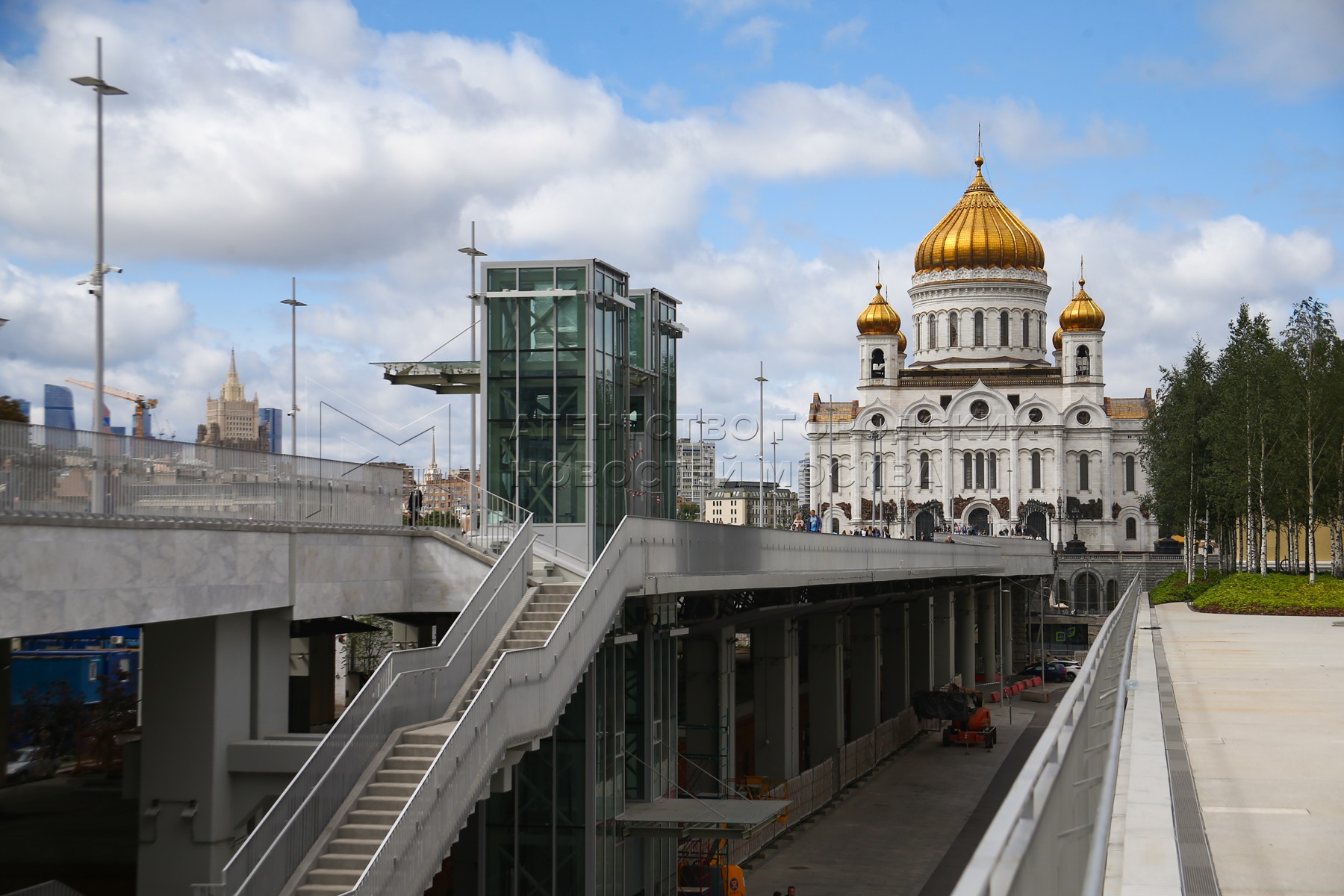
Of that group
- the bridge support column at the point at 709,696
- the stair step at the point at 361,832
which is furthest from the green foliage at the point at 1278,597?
the stair step at the point at 361,832

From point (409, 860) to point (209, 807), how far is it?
4037 millimetres

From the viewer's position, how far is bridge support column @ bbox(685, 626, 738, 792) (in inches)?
1468

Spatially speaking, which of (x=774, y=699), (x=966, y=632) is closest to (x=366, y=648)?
(x=774, y=699)

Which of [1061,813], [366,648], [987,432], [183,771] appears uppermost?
[987,432]

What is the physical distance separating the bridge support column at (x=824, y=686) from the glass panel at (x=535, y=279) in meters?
25.4

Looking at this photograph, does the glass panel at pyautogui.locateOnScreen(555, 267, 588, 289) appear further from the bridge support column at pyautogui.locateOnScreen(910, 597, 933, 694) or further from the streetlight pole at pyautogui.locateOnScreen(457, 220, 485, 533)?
the bridge support column at pyautogui.locateOnScreen(910, 597, 933, 694)

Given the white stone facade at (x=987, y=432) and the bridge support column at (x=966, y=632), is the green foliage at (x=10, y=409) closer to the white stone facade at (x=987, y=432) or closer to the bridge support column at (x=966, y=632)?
the bridge support column at (x=966, y=632)

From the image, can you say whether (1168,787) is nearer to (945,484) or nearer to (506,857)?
(506,857)

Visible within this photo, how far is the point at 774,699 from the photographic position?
145ft

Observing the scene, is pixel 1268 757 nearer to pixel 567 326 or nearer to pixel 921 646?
pixel 567 326

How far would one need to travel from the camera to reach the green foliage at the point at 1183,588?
6919 cm

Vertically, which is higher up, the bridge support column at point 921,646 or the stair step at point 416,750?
the stair step at point 416,750

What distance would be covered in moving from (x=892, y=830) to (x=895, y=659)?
20.7 meters

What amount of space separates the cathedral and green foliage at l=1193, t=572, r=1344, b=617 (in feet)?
228
